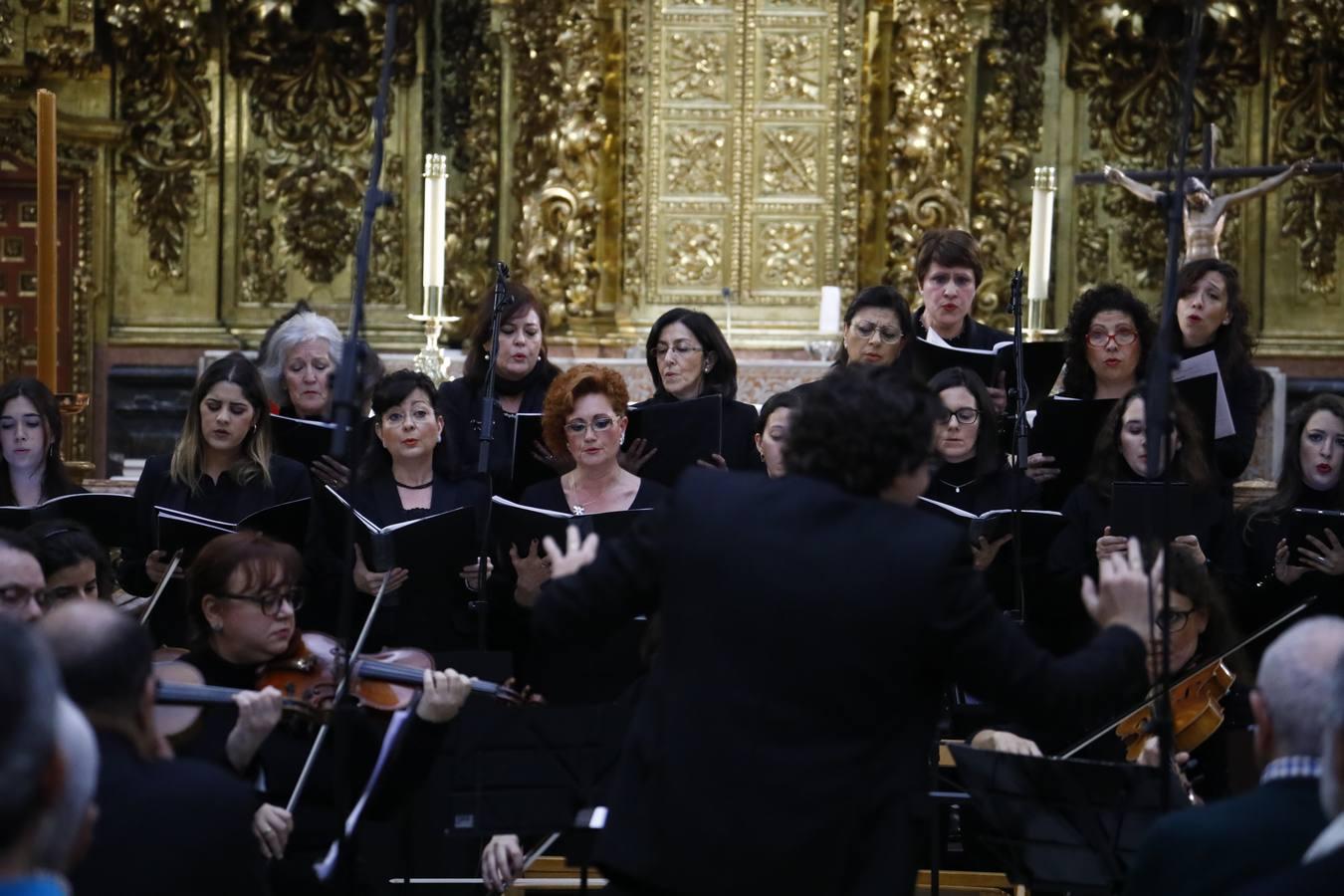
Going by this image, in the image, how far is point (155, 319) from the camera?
969cm

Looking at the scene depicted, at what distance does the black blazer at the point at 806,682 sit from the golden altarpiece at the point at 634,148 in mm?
6034

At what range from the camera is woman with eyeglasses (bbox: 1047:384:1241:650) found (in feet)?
17.3

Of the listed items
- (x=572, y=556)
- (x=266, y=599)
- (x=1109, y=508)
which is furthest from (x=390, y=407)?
(x=572, y=556)

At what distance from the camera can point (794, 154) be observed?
9.12 m

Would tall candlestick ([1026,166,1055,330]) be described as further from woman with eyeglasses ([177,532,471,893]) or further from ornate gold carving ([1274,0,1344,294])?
Result: woman with eyeglasses ([177,532,471,893])

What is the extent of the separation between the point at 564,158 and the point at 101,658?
6350 mm

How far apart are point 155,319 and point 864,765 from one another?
24.2ft

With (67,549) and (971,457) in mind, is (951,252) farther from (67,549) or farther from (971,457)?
(67,549)

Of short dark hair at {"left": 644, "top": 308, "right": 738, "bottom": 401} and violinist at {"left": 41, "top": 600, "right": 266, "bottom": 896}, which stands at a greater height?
short dark hair at {"left": 644, "top": 308, "right": 738, "bottom": 401}

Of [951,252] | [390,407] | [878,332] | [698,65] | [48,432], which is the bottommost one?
[48,432]

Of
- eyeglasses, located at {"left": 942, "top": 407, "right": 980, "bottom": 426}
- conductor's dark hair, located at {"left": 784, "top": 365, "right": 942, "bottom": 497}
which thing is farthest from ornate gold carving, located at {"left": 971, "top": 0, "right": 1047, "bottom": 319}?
conductor's dark hair, located at {"left": 784, "top": 365, "right": 942, "bottom": 497}

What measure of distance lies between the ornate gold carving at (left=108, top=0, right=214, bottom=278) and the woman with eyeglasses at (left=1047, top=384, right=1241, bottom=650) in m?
5.60

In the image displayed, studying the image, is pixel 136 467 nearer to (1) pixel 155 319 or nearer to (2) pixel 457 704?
(1) pixel 155 319

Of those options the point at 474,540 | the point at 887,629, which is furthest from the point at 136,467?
the point at 887,629
